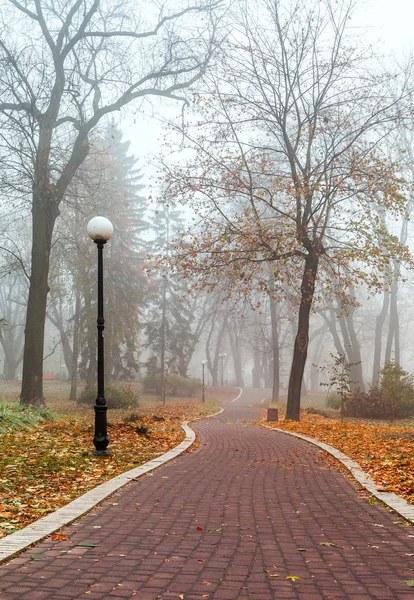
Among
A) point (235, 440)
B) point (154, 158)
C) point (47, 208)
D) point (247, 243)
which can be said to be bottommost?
point (235, 440)

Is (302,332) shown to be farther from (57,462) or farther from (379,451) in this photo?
(57,462)

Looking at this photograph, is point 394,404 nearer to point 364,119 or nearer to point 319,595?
point 364,119

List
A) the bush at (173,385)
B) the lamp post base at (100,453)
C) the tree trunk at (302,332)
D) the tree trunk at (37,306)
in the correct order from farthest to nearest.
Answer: the bush at (173,385) < the tree trunk at (37,306) < the tree trunk at (302,332) < the lamp post base at (100,453)

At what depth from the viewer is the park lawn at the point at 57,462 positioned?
6.00 metres

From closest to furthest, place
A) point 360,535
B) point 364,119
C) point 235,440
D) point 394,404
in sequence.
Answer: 1. point 360,535
2. point 235,440
3. point 364,119
4. point 394,404

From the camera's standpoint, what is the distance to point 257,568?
4156mm

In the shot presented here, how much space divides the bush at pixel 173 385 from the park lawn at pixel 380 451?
22576mm

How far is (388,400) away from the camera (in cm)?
2250

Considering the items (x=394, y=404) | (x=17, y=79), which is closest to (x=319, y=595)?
(x=17, y=79)

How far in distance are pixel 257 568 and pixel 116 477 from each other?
362 centimetres

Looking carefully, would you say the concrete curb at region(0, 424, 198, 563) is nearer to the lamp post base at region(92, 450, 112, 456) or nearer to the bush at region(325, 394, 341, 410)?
the lamp post base at region(92, 450, 112, 456)

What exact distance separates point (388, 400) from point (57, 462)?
16.8 meters

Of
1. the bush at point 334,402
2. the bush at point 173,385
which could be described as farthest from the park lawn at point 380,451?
the bush at point 173,385

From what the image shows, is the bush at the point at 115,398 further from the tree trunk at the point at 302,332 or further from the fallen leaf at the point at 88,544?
the fallen leaf at the point at 88,544
